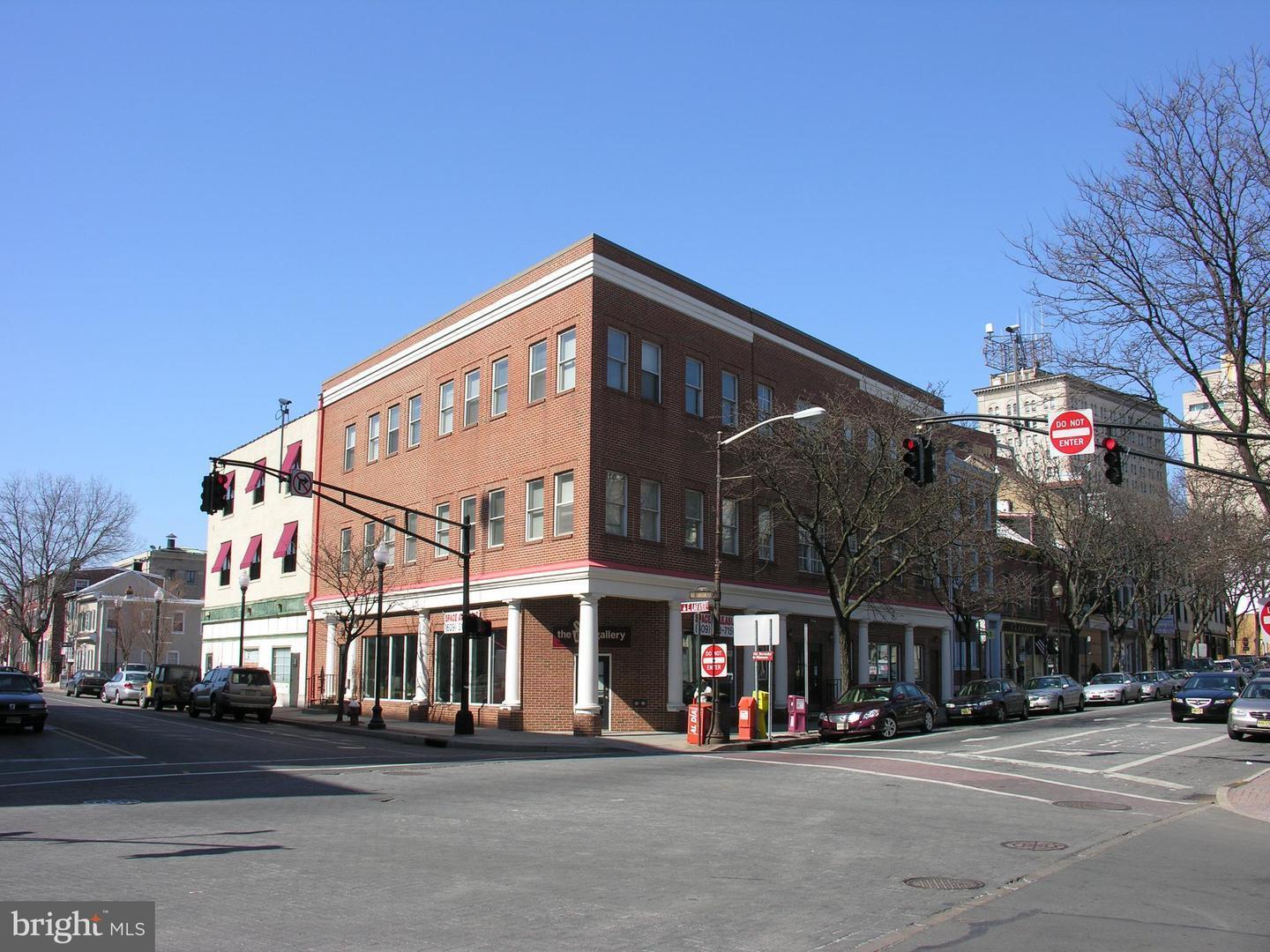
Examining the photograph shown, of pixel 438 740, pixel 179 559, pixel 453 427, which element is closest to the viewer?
pixel 438 740

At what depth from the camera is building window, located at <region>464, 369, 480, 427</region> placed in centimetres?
3684

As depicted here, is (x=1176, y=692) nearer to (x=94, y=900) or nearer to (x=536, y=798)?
(x=536, y=798)

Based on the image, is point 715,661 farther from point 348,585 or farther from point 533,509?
point 348,585

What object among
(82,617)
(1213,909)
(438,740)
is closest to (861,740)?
(438,740)

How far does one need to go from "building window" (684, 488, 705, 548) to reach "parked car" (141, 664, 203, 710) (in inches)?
1026

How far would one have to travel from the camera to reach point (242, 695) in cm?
3922

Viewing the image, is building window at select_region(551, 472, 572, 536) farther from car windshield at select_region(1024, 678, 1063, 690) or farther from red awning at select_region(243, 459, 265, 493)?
red awning at select_region(243, 459, 265, 493)

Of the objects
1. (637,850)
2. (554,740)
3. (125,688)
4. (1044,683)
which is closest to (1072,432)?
(637,850)

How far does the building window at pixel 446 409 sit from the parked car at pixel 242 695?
11282mm

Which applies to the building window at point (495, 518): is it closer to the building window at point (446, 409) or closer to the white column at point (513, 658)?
the white column at point (513, 658)

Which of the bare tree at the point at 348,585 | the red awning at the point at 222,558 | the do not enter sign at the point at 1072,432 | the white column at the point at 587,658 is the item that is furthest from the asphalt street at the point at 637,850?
the red awning at the point at 222,558

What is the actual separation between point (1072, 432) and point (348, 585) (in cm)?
2975

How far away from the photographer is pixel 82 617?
9612cm

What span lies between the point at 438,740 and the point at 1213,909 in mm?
21804
